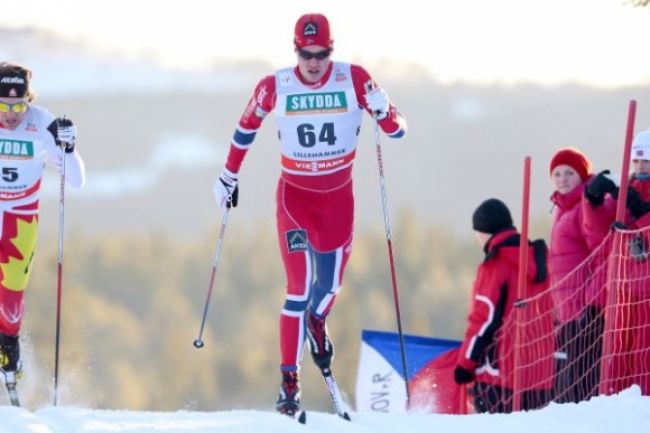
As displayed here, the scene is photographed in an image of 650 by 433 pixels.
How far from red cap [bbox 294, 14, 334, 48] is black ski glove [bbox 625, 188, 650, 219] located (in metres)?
1.86

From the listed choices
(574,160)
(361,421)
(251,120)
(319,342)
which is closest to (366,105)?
(251,120)

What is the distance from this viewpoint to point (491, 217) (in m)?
9.66

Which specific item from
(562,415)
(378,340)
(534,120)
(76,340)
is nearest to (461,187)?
(534,120)

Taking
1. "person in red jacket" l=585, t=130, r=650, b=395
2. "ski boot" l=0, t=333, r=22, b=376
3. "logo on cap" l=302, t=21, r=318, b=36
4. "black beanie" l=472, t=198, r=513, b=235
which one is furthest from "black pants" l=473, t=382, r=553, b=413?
"ski boot" l=0, t=333, r=22, b=376

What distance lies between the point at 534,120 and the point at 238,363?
12053 mm

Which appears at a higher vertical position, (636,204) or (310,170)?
(310,170)

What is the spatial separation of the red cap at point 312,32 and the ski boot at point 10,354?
266 cm

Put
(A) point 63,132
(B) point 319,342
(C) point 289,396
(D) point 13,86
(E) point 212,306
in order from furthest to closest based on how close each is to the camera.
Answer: (E) point 212,306 < (A) point 63,132 < (D) point 13,86 < (B) point 319,342 < (C) point 289,396

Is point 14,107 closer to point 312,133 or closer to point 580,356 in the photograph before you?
point 312,133

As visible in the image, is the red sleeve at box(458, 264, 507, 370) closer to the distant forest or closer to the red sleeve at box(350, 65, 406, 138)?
the red sleeve at box(350, 65, 406, 138)

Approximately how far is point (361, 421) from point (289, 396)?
16.4 inches

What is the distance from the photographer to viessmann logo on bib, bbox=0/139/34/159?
9.23 metres

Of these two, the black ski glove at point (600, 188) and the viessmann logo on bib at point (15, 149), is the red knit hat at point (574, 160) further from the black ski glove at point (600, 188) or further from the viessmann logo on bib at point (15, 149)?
the viessmann logo on bib at point (15, 149)

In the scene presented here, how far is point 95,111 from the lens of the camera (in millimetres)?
68188
